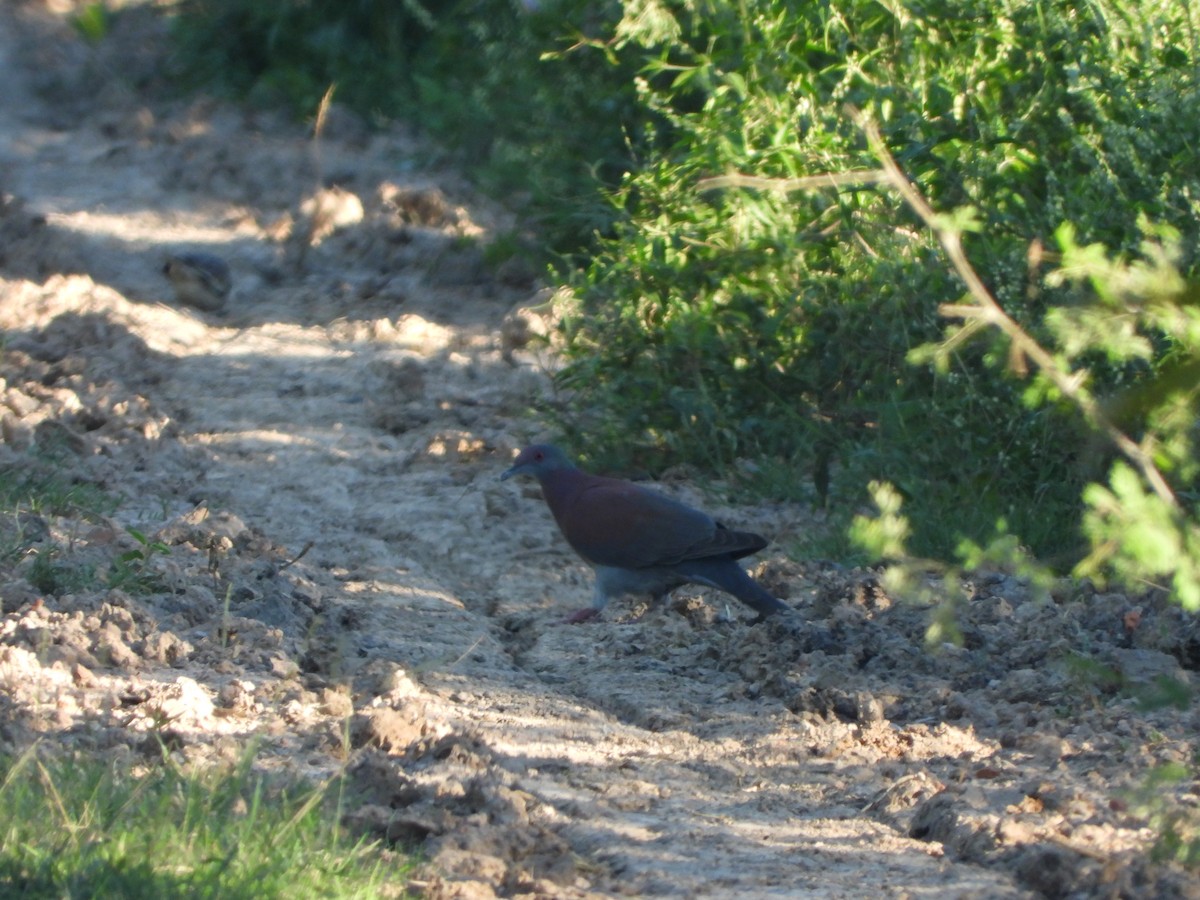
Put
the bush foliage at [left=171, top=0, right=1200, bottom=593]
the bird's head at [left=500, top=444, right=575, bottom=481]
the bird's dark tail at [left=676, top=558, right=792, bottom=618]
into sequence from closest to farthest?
the bird's dark tail at [left=676, top=558, right=792, bottom=618], the bush foliage at [left=171, top=0, right=1200, bottom=593], the bird's head at [left=500, top=444, right=575, bottom=481]

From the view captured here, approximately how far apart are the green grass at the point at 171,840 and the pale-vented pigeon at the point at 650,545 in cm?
230

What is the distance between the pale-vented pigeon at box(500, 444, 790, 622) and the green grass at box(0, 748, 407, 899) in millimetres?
2304

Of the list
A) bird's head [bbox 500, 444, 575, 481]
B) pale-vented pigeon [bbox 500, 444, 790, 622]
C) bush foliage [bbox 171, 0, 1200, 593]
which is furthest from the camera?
bird's head [bbox 500, 444, 575, 481]

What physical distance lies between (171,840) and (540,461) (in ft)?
11.6

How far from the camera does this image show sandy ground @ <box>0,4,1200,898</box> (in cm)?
372

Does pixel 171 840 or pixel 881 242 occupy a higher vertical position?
pixel 881 242

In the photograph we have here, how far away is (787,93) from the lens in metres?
7.42

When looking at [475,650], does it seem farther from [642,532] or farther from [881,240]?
[881,240]

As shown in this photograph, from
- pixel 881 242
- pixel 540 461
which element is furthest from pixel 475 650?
pixel 881 242

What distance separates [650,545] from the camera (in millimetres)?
5871

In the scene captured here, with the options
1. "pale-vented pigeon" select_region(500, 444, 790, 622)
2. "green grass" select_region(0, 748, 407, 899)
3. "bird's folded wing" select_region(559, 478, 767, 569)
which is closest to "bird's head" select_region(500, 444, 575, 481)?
"pale-vented pigeon" select_region(500, 444, 790, 622)

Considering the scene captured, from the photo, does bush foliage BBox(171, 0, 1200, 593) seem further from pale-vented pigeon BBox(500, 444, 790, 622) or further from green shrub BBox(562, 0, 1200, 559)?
pale-vented pigeon BBox(500, 444, 790, 622)

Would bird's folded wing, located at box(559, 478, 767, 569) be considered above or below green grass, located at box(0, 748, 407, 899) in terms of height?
above

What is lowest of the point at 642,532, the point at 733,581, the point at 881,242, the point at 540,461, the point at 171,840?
the point at 171,840
